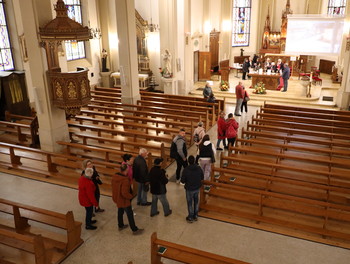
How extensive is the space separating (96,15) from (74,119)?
857 centimetres

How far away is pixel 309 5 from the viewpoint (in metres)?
21.6

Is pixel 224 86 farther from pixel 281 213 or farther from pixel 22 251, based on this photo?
pixel 22 251

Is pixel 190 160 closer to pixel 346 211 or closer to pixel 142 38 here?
pixel 346 211

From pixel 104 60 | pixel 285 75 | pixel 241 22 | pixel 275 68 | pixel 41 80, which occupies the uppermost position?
pixel 241 22

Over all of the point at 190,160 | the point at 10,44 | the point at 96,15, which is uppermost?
the point at 96,15

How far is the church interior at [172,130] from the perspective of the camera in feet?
19.4

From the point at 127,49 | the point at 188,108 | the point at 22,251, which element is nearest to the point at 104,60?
the point at 127,49

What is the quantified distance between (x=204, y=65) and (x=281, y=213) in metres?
14.9

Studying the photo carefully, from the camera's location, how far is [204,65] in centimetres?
2039

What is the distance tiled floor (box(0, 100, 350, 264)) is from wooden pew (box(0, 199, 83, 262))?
8.2 inches

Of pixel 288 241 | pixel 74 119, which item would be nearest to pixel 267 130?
pixel 288 241

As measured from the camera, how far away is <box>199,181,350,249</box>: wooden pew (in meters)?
6.02

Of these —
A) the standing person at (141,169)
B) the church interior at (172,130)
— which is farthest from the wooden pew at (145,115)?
the standing person at (141,169)

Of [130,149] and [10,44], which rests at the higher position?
[10,44]
